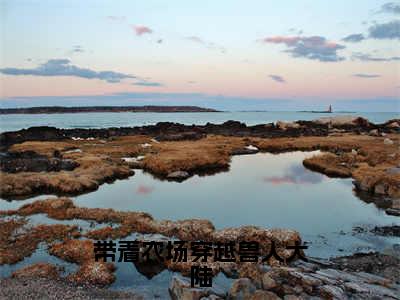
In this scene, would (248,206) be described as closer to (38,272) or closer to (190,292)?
(190,292)

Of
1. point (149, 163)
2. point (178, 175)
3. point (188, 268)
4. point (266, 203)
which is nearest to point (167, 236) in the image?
point (188, 268)

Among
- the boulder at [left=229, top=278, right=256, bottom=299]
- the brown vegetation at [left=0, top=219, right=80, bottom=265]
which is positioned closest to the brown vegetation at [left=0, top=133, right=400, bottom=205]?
the brown vegetation at [left=0, top=219, right=80, bottom=265]

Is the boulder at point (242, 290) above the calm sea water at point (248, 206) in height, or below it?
above

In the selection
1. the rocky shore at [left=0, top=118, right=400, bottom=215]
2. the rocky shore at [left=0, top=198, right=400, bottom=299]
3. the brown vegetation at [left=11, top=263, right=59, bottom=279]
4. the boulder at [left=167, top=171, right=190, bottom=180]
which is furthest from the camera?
the boulder at [left=167, top=171, right=190, bottom=180]

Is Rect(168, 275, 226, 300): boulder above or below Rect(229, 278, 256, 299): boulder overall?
below

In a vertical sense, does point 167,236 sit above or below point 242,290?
below

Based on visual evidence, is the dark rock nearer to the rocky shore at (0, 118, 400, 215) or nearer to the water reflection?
the rocky shore at (0, 118, 400, 215)

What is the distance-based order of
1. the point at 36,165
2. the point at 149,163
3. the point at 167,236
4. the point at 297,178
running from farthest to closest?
the point at 149,163
the point at 36,165
the point at 297,178
the point at 167,236

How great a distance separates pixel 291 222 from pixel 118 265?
16.2m

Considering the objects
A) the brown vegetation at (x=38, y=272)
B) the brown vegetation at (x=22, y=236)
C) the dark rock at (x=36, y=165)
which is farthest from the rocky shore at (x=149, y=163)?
the brown vegetation at (x=38, y=272)

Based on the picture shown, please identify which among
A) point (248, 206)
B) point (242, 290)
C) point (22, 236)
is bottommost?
point (248, 206)

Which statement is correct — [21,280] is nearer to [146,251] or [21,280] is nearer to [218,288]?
[146,251]

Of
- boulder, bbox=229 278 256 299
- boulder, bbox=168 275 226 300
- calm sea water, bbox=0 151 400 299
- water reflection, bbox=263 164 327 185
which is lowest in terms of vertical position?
calm sea water, bbox=0 151 400 299

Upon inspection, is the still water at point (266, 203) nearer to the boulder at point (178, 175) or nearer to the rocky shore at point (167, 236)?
the boulder at point (178, 175)
